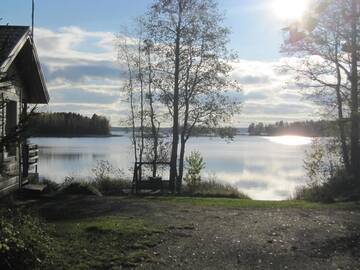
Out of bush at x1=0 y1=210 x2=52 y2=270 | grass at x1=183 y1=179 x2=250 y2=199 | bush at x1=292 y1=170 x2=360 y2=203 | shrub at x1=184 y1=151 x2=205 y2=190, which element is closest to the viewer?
bush at x1=0 y1=210 x2=52 y2=270

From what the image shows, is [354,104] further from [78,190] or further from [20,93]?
[20,93]

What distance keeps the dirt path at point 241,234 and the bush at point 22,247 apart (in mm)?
1452

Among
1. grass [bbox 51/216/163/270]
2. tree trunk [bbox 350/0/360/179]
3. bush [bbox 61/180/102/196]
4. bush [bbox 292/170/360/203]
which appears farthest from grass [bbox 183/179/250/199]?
grass [bbox 51/216/163/270]

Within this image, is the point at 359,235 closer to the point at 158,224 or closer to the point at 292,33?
the point at 158,224

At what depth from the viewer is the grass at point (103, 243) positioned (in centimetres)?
837

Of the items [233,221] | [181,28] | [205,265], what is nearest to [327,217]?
[233,221]

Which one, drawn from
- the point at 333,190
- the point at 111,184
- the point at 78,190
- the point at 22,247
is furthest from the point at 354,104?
the point at 22,247

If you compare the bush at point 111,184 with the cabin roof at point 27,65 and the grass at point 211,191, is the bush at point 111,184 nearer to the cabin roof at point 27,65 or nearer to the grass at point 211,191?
the grass at point 211,191

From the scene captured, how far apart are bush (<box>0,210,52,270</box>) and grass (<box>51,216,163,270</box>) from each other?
0.23m

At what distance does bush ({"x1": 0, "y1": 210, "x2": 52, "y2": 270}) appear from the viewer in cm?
758

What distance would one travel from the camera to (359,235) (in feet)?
37.4

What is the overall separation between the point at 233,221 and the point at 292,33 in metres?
16.4

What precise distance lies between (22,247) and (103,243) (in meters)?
2.09

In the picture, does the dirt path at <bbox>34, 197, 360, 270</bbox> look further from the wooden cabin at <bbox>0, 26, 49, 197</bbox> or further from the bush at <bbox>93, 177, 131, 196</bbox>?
the bush at <bbox>93, 177, 131, 196</bbox>
